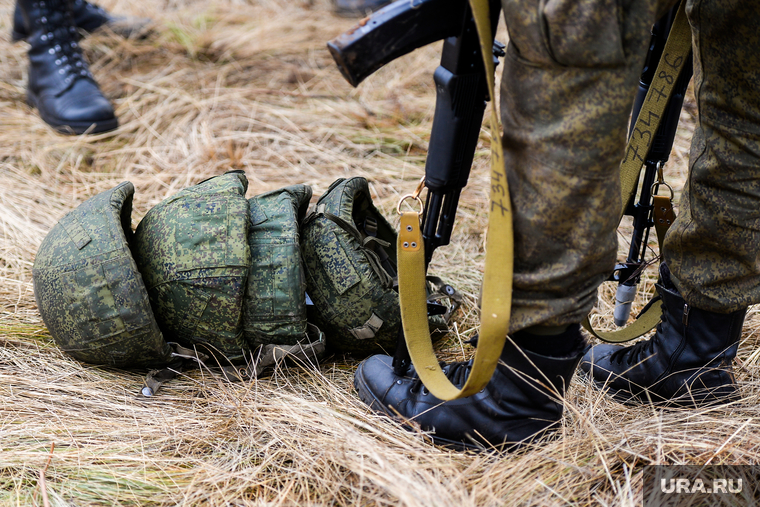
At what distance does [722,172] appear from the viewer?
4.34ft

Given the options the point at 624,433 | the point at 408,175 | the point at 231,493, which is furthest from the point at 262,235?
the point at 408,175

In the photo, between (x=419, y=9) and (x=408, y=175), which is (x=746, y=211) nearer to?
(x=419, y=9)

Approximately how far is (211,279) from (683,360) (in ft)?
4.15

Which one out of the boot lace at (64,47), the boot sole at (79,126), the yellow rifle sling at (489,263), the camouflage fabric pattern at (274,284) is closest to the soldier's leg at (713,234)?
the yellow rifle sling at (489,263)

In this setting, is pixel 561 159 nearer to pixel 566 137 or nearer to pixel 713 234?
pixel 566 137

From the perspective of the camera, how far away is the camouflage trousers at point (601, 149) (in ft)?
3.07

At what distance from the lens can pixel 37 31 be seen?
3.28 meters

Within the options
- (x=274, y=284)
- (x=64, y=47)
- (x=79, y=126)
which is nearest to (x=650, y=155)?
(x=274, y=284)

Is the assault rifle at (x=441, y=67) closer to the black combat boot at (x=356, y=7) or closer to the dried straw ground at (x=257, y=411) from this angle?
the dried straw ground at (x=257, y=411)

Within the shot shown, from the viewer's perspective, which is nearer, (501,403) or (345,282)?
(501,403)

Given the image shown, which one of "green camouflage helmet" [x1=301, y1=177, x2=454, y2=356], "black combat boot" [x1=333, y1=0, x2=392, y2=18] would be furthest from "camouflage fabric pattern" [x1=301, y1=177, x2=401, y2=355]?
"black combat boot" [x1=333, y1=0, x2=392, y2=18]

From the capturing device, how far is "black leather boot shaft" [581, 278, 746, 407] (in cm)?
148

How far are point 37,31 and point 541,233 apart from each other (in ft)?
11.0

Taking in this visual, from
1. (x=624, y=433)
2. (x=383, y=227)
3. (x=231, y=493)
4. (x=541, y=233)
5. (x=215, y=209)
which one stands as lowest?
(x=231, y=493)
